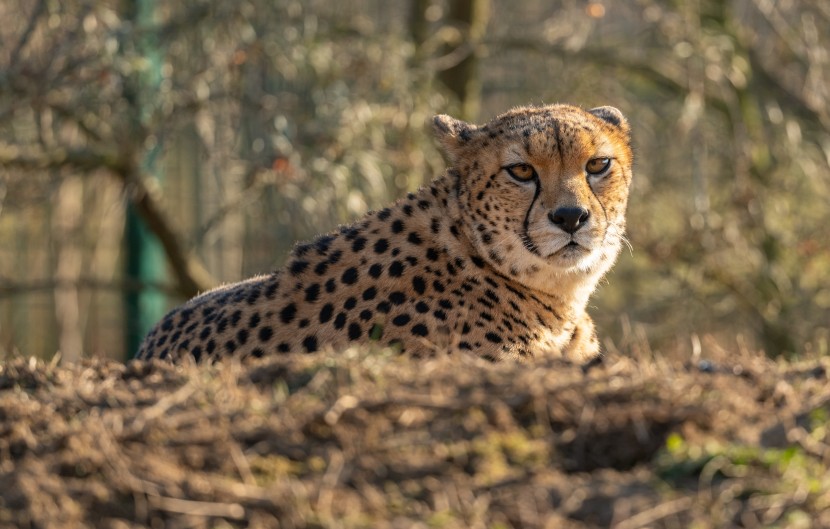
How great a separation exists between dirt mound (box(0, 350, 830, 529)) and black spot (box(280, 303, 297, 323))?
1.31 m

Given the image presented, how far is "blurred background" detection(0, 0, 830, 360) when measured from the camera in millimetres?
7734

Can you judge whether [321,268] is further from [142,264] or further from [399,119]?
[142,264]

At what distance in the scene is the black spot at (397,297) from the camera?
14.4 feet

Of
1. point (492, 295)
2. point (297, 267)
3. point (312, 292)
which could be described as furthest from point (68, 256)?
point (492, 295)

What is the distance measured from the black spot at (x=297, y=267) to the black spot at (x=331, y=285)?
0.14 meters

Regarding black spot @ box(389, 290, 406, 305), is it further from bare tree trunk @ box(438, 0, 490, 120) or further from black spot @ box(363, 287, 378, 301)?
bare tree trunk @ box(438, 0, 490, 120)

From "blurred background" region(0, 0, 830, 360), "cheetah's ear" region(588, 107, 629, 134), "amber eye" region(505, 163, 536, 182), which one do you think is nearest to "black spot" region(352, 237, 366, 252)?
"amber eye" region(505, 163, 536, 182)

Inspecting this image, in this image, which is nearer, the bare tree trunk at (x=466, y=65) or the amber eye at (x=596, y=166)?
the amber eye at (x=596, y=166)

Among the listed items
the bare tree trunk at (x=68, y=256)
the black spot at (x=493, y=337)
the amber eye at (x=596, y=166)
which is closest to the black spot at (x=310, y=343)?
the black spot at (x=493, y=337)

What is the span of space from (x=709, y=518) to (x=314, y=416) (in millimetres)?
831

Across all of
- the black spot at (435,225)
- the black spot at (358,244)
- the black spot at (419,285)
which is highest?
the black spot at (435,225)

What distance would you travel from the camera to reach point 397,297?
174 inches

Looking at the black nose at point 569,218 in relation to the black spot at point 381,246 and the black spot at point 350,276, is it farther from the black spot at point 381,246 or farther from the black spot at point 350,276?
the black spot at point 350,276

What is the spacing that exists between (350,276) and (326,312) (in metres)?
0.17
